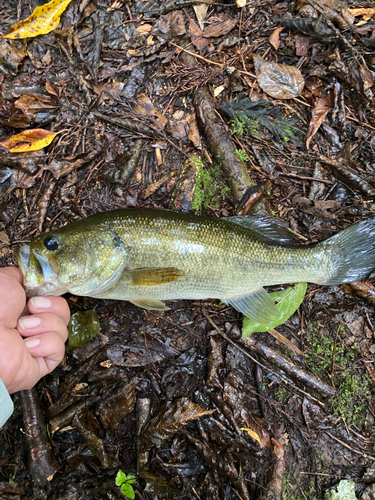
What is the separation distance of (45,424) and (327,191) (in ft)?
14.9

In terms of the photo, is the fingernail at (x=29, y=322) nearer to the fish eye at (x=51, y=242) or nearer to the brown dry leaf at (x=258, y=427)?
the fish eye at (x=51, y=242)

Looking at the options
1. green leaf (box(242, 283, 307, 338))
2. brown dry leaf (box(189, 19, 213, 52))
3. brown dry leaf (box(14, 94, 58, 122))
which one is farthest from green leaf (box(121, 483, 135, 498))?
brown dry leaf (box(189, 19, 213, 52))

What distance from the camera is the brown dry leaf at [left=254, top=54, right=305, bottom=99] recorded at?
395 cm

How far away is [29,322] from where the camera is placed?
2.89m

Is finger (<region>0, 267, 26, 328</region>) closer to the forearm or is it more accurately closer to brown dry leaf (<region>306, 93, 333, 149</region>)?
the forearm

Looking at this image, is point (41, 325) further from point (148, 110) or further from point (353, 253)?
point (353, 253)

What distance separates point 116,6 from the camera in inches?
Answer: 157

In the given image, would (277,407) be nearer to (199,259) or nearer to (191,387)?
(191,387)

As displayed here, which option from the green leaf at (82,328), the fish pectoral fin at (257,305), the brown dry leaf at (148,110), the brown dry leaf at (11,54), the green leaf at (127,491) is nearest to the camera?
the green leaf at (127,491)

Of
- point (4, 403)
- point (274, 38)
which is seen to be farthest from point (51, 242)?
point (274, 38)

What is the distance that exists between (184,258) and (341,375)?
8.37 ft

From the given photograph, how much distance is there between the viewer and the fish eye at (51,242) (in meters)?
3.13

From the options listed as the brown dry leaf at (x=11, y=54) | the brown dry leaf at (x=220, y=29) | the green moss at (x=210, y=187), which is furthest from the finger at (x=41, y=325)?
the brown dry leaf at (x=220, y=29)

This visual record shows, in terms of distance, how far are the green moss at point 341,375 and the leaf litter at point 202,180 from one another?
18 mm
